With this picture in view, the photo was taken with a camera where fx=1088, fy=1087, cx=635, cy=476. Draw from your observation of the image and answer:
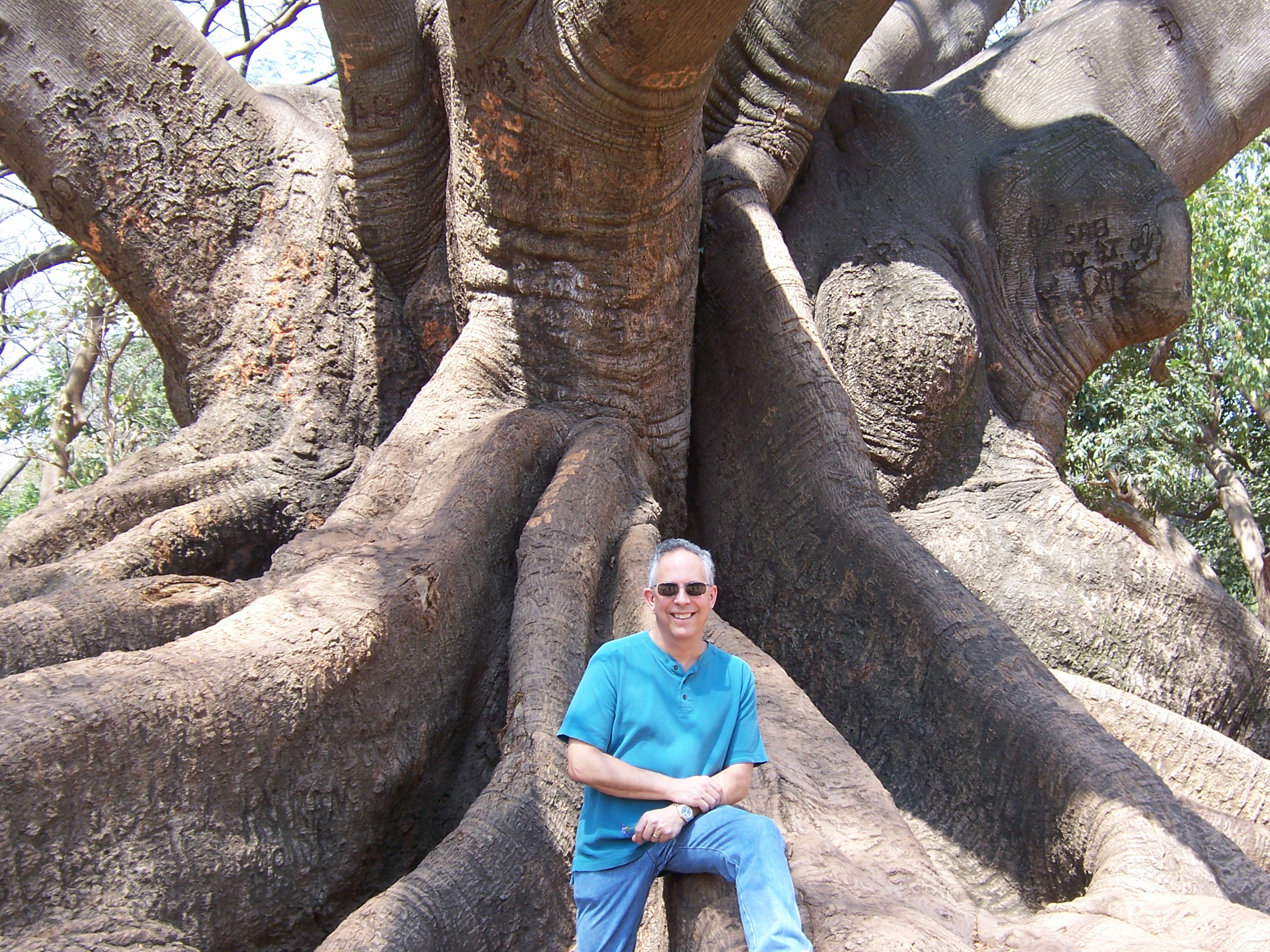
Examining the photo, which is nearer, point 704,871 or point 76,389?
point 704,871

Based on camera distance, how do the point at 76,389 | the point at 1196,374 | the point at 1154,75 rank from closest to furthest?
1. the point at 1154,75
2. the point at 1196,374
3. the point at 76,389

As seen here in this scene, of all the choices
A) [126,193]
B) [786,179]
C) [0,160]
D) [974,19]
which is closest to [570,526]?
[786,179]

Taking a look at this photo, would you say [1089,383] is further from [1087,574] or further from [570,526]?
[570,526]

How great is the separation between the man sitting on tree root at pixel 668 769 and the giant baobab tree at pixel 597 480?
0.34 ft

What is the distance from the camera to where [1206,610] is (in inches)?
142

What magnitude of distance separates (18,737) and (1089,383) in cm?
938

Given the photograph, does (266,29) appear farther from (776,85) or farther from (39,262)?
(776,85)

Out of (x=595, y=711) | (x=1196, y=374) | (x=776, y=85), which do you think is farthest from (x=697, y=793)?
(x=1196, y=374)

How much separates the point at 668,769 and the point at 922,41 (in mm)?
6099

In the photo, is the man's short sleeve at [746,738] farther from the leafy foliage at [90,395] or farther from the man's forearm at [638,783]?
the leafy foliage at [90,395]

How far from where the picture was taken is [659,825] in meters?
1.61

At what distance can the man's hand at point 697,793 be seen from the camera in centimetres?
163

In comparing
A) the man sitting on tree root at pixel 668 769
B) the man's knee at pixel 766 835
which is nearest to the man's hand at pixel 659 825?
the man sitting on tree root at pixel 668 769

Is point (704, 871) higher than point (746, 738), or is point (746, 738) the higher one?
point (746, 738)
